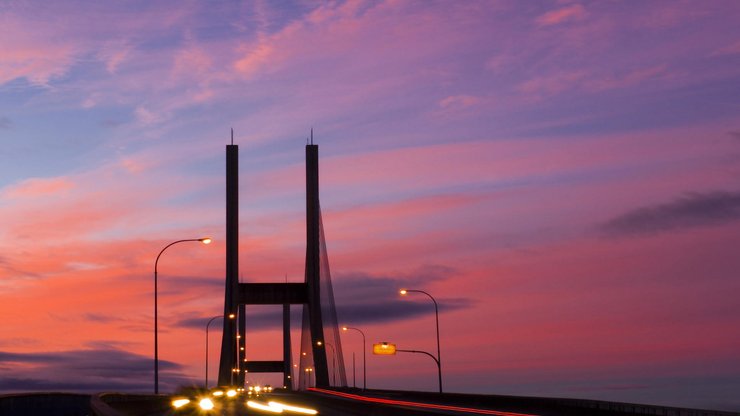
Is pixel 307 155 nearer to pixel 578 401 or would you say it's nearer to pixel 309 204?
pixel 309 204

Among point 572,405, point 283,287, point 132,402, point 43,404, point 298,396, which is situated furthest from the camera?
point 283,287

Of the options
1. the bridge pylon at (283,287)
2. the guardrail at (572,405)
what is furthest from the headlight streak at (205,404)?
the bridge pylon at (283,287)

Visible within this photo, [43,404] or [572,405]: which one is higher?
[43,404]

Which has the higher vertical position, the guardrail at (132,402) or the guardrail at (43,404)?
the guardrail at (43,404)

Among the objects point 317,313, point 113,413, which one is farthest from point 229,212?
point 113,413

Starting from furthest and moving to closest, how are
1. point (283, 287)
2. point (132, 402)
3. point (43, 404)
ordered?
point (283, 287) < point (132, 402) < point (43, 404)

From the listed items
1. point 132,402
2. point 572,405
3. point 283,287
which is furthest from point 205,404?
point 283,287

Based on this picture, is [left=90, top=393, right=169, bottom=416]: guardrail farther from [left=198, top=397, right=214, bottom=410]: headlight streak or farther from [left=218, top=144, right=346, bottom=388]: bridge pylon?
[left=218, top=144, right=346, bottom=388]: bridge pylon

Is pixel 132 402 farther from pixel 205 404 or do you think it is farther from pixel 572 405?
pixel 572 405

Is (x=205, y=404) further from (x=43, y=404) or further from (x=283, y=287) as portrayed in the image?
(x=283, y=287)

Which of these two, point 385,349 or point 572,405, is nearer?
point 572,405

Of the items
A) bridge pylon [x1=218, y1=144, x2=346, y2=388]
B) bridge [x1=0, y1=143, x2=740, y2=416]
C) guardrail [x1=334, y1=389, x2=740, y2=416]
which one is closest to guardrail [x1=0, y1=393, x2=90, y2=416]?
bridge [x1=0, y1=143, x2=740, y2=416]

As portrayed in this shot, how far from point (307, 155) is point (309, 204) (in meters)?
4.14

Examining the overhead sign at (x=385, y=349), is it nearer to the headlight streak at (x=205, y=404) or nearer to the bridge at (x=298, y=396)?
the bridge at (x=298, y=396)
